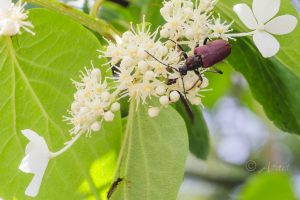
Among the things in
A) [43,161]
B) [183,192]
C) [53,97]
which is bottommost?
[43,161]

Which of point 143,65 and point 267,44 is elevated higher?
point 267,44

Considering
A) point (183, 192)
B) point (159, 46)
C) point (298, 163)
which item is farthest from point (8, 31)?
point (298, 163)

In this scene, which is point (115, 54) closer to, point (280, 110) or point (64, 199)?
point (64, 199)

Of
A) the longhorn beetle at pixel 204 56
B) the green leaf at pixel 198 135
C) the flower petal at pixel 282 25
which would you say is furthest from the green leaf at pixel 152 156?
the green leaf at pixel 198 135

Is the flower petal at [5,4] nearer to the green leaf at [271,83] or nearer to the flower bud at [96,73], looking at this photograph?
the flower bud at [96,73]

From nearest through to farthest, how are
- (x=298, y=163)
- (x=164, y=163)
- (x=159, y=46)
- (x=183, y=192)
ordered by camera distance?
(x=159, y=46) → (x=164, y=163) → (x=183, y=192) → (x=298, y=163)

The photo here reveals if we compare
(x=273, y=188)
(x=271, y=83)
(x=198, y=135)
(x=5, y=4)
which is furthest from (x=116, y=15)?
(x=273, y=188)

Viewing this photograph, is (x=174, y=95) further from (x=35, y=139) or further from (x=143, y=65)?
(x=35, y=139)
